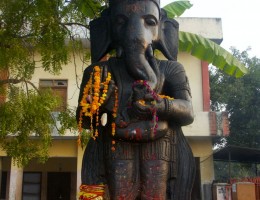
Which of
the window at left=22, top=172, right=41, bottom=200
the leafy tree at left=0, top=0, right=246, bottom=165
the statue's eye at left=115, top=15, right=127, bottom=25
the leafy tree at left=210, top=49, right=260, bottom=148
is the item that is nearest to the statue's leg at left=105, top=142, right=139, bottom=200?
the statue's eye at left=115, top=15, right=127, bottom=25

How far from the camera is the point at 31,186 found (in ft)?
50.2

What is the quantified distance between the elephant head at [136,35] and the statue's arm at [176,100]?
0.18 metres

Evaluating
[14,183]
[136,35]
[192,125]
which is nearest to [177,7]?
[136,35]

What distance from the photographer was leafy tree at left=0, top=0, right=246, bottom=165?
17.3 ft

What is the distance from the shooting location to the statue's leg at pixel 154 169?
3.24m

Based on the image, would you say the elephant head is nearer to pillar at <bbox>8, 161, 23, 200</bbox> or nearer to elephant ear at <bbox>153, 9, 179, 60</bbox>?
elephant ear at <bbox>153, 9, 179, 60</bbox>

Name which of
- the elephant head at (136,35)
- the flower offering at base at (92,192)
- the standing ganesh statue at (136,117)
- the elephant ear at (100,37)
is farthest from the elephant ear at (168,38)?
the flower offering at base at (92,192)

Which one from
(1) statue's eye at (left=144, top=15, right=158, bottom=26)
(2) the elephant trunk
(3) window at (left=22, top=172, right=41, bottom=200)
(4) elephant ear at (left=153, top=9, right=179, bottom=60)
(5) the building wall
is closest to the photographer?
(2) the elephant trunk

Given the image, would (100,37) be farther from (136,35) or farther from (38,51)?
(38,51)

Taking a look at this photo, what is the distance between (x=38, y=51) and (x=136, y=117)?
3.33 meters

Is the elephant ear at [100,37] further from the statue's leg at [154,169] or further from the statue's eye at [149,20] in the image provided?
the statue's leg at [154,169]

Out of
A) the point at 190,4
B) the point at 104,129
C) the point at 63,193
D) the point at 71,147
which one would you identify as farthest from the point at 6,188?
the point at 104,129

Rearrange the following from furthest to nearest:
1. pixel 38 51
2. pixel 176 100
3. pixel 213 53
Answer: pixel 213 53, pixel 38 51, pixel 176 100

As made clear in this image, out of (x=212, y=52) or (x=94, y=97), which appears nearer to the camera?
(x=94, y=97)
